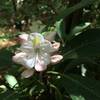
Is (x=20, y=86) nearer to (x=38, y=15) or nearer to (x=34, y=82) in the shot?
(x=34, y=82)

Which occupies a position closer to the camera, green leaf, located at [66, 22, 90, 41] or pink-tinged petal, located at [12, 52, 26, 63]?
pink-tinged petal, located at [12, 52, 26, 63]

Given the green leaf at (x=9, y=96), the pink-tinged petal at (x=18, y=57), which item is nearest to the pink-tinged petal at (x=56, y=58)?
the pink-tinged petal at (x=18, y=57)

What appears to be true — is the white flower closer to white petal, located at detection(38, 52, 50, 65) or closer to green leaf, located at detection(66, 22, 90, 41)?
white petal, located at detection(38, 52, 50, 65)

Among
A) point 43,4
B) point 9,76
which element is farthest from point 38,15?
point 9,76

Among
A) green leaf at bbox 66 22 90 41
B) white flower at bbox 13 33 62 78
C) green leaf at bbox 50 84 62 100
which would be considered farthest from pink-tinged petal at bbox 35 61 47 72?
green leaf at bbox 66 22 90 41

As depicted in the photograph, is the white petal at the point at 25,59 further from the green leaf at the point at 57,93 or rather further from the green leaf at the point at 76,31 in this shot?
the green leaf at the point at 76,31
